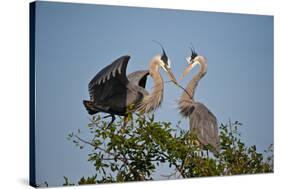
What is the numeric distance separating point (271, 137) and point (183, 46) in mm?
1598

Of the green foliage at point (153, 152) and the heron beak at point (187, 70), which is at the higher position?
the heron beak at point (187, 70)

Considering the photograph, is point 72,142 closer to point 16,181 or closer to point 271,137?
point 16,181

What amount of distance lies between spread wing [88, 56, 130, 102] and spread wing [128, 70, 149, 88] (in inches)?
2.6

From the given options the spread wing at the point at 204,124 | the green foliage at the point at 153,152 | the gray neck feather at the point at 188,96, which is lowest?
the green foliage at the point at 153,152

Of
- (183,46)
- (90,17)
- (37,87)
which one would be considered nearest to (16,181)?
(37,87)

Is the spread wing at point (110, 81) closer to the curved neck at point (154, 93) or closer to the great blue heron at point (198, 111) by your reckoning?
the curved neck at point (154, 93)

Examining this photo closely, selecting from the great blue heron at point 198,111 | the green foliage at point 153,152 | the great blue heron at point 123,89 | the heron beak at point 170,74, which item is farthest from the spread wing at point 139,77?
the great blue heron at point 198,111

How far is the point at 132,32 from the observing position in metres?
7.04

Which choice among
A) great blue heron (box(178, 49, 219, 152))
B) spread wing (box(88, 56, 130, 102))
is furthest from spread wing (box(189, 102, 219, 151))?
spread wing (box(88, 56, 130, 102))

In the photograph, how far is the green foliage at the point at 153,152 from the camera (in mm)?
6875

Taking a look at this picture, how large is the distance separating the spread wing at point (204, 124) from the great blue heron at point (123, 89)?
0.45 metres

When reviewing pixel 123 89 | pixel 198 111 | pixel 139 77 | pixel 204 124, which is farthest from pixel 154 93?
pixel 204 124

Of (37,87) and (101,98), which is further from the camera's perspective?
(101,98)

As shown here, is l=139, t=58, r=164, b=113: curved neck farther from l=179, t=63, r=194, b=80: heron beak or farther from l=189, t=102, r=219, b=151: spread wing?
l=189, t=102, r=219, b=151: spread wing
